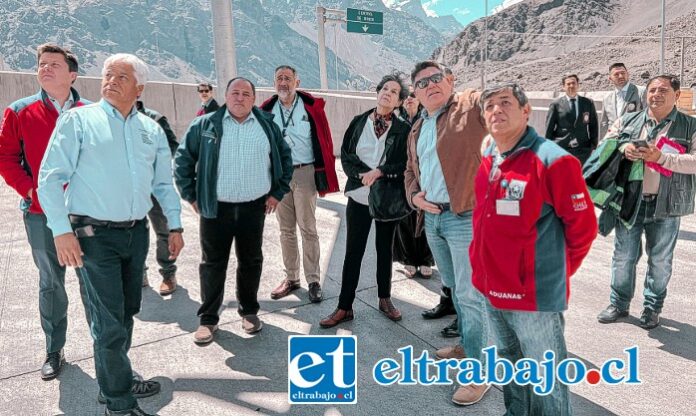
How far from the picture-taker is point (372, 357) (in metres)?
3.84

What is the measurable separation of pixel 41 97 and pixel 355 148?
7.46ft

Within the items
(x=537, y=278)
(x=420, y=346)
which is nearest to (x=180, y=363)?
(x=420, y=346)

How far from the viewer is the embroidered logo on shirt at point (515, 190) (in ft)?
8.04

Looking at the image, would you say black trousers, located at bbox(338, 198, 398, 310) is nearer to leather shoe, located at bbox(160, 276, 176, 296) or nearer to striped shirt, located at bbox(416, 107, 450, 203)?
striped shirt, located at bbox(416, 107, 450, 203)

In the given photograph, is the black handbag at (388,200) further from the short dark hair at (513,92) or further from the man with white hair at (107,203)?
the man with white hair at (107,203)

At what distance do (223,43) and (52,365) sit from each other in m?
4.79

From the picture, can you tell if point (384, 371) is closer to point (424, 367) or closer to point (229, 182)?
point (424, 367)

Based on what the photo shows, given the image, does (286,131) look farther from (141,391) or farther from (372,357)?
(141,391)

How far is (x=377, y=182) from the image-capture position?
4199 millimetres

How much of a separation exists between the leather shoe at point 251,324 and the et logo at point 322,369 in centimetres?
32

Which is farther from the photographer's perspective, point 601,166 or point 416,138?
point 601,166

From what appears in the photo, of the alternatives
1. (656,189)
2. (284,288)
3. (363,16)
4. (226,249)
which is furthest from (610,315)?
(363,16)

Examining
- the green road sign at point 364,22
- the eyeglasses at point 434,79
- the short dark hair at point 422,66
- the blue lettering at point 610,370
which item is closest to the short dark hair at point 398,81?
the short dark hair at point 422,66

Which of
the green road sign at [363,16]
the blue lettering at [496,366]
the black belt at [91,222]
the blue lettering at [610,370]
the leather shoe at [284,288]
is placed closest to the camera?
the blue lettering at [496,366]
